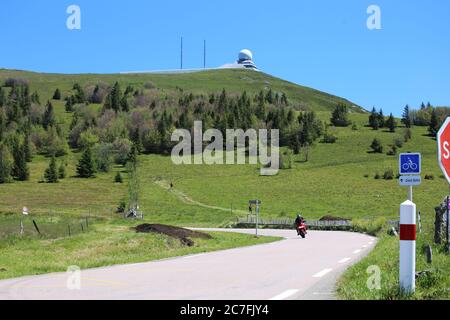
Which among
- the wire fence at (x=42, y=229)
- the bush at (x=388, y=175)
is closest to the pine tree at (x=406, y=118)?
the bush at (x=388, y=175)

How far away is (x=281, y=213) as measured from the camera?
6994cm

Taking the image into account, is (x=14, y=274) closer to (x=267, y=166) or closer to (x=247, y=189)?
(x=247, y=189)

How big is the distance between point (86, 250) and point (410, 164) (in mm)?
14775

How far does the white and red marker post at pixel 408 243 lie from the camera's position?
8.26 m

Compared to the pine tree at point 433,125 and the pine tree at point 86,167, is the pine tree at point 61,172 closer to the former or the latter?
the pine tree at point 86,167

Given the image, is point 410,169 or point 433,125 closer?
point 410,169

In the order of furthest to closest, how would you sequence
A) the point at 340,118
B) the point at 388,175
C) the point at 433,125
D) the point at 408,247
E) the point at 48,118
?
the point at 48,118 → the point at 340,118 → the point at 433,125 → the point at 388,175 → the point at 408,247

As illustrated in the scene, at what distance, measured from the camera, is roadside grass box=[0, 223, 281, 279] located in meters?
16.5

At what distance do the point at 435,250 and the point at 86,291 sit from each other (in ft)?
27.1

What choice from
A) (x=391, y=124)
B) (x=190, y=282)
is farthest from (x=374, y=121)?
(x=190, y=282)

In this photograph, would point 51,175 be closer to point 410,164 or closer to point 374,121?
point 374,121

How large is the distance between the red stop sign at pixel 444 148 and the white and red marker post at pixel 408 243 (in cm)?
129

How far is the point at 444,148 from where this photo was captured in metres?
9.42

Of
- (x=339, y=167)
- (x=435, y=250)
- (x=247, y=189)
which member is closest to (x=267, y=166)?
(x=339, y=167)
